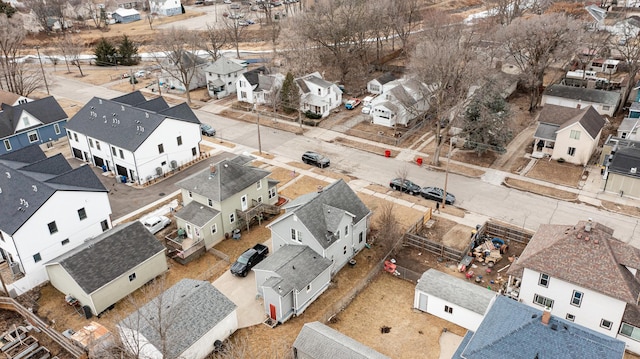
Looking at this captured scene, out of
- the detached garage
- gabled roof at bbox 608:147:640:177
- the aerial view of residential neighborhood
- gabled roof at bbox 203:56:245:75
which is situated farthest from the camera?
gabled roof at bbox 203:56:245:75

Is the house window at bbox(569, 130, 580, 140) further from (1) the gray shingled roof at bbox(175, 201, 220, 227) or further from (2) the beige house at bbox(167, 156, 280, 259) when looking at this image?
(1) the gray shingled roof at bbox(175, 201, 220, 227)

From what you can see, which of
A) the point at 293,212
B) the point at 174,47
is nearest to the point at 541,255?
the point at 293,212

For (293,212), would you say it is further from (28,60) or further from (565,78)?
(28,60)

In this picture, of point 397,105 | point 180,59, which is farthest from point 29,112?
point 397,105

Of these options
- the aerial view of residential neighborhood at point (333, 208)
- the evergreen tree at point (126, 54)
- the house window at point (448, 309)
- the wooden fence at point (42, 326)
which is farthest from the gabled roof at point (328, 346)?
the evergreen tree at point (126, 54)

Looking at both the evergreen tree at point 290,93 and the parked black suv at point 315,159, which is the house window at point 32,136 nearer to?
the evergreen tree at point 290,93

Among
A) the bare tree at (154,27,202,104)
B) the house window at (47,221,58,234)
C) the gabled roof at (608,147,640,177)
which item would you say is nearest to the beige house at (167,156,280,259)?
the house window at (47,221,58,234)
